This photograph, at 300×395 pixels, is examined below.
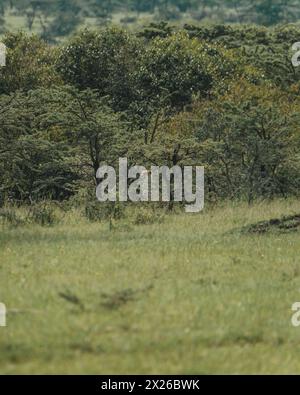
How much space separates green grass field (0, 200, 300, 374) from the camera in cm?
920

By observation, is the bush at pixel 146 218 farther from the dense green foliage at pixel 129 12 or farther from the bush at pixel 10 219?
the dense green foliage at pixel 129 12

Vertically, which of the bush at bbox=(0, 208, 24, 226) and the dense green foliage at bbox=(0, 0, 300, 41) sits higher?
the dense green foliage at bbox=(0, 0, 300, 41)

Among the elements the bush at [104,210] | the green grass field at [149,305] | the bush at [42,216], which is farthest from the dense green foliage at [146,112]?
the green grass field at [149,305]

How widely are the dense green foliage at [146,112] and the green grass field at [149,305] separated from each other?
9532 millimetres

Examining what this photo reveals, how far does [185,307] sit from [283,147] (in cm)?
2072

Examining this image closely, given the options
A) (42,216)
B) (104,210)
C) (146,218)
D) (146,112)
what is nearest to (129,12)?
(146,112)

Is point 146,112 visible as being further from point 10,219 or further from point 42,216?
point 10,219

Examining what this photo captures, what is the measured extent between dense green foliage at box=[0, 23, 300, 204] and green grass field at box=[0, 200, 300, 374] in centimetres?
953

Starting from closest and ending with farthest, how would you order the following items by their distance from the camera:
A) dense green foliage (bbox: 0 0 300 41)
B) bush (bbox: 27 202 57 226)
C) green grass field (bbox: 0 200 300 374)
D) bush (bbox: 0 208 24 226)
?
green grass field (bbox: 0 200 300 374) → bush (bbox: 0 208 24 226) → bush (bbox: 27 202 57 226) → dense green foliage (bbox: 0 0 300 41)

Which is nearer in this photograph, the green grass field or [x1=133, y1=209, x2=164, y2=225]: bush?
the green grass field

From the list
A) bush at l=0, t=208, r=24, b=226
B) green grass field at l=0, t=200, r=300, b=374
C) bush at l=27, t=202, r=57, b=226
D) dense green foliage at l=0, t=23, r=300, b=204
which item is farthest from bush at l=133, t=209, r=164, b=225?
green grass field at l=0, t=200, r=300, b=374

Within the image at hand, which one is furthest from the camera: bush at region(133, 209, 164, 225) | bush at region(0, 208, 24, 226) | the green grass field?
bush at region(133, 209, 164, 225)

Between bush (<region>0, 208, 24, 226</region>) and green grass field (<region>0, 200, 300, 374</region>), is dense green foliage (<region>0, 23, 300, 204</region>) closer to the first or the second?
bush (<region>0, 208, 24, 226</region>)

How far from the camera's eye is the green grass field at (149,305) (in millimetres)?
9195
